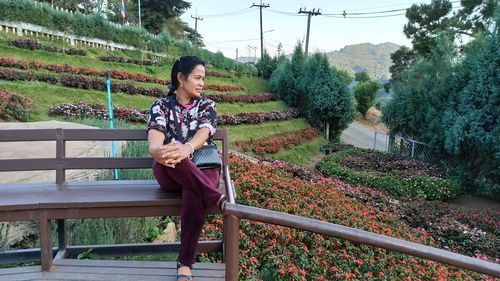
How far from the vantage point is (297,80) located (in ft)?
75.8

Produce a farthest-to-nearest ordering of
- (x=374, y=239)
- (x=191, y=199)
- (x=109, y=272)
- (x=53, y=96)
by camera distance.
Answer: (x=53, y=96) < (x=109, y=272) < (x=191, y=199) < (x=374, y=239)

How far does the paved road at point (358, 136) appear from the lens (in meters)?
26.1

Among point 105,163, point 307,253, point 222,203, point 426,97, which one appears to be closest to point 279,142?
point 426,97

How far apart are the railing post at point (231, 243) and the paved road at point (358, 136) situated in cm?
2306

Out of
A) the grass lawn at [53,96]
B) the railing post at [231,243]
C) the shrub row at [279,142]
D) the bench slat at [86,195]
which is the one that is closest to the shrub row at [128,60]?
the grass lawn at [53,96]

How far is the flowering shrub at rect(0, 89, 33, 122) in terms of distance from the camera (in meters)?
9.73

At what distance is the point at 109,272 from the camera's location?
251 centimetres

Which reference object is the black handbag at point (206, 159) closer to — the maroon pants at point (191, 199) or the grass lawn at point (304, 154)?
the maroon pants at point (191, 199)

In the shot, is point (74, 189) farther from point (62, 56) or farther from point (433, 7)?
point (433, 7)

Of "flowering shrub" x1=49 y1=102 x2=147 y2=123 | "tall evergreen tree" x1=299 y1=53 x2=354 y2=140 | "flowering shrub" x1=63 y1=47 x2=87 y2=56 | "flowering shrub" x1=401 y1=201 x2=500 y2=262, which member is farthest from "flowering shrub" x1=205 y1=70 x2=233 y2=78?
"flowering shrub" x1=401 y1=201 x2=500 y2=262

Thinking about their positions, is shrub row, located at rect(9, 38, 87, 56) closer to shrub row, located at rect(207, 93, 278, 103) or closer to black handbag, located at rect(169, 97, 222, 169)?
shrub row, located at rect(207, 93, 278, 103)

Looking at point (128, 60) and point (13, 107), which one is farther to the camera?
point (128, 60)

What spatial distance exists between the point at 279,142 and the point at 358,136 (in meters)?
13.9

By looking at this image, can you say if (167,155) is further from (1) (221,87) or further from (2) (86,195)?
(1) (221,87)
